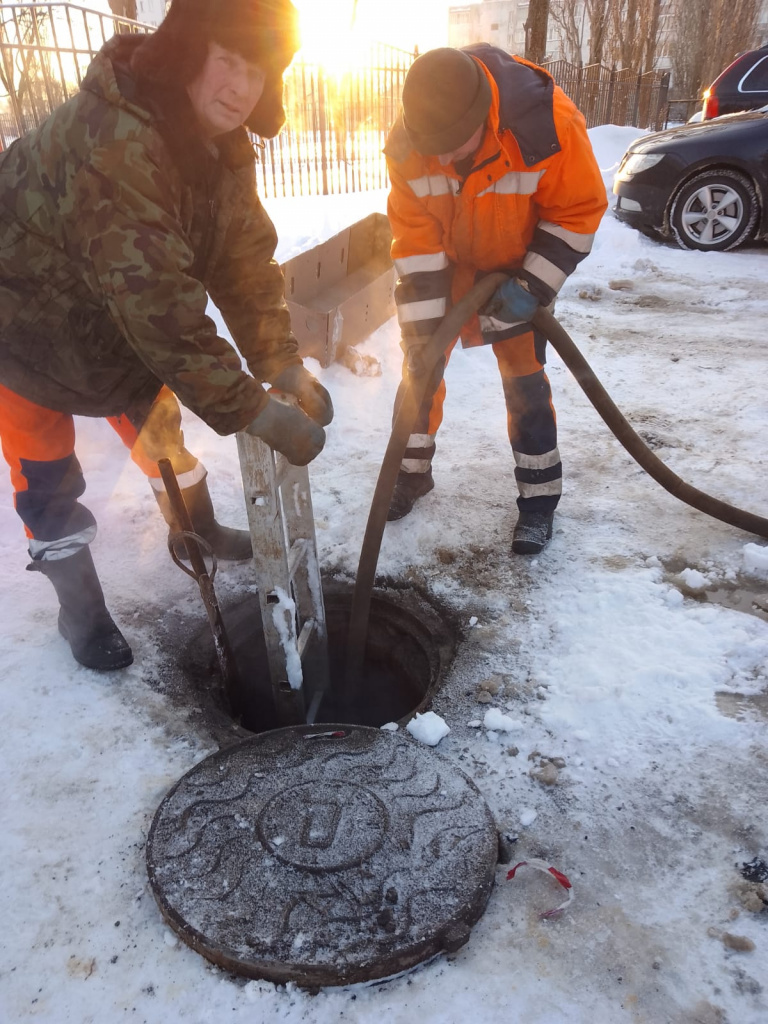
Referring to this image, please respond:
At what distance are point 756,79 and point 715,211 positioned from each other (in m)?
2.20

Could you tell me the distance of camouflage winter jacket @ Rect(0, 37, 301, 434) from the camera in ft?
4.91

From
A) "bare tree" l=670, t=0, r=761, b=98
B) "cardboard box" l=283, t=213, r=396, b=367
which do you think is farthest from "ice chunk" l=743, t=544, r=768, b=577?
"bare tree" l=670, t=0, r=761, b=98

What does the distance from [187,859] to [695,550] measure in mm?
2122

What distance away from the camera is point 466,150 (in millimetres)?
2240

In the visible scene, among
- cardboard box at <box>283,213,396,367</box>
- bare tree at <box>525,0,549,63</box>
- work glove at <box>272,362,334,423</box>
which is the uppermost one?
bare tree at <box>525,0,549,63</box>

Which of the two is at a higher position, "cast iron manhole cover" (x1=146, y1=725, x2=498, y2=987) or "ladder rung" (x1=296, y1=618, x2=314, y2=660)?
"cast iron manhole cover" (x1=146, y1=725, x2=498, y2=987)

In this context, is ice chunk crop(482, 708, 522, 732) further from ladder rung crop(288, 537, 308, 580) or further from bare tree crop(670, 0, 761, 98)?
bare tree crop(670, 0, 761, 98)

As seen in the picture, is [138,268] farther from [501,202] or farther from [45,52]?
[45,52]

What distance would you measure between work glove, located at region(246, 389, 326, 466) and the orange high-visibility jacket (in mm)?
1055

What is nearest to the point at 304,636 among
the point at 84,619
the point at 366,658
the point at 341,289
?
the point at 366,658

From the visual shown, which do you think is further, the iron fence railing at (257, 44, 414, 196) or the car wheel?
the iron fence railing at (257, 44, 414, 196)

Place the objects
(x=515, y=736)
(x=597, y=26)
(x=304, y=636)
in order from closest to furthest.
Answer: (x=515, y=736) < (x=304, y=636) < (x=597, y=26)

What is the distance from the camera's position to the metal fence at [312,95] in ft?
21.3

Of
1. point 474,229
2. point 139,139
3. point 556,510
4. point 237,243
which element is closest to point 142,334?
point 139,139
